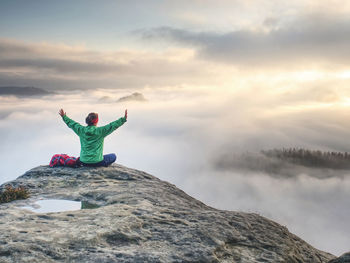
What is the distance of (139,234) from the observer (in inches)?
370

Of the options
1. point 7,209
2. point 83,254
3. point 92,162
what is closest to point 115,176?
point 92,162

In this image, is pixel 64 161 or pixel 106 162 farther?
pixel 106 162

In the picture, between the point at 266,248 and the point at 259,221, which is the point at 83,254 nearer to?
the point at 266,248

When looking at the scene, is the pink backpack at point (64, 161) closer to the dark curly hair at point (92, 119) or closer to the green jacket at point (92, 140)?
the green jacket at point (92, 140)

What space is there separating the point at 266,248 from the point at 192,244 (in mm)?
2390

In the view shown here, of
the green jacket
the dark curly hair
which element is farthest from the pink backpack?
the dark curly hair

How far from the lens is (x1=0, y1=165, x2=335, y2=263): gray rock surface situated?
8.17 metres

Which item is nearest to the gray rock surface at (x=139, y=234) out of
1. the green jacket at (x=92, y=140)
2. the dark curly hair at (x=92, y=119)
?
the green jacket at (x=92, y=140)

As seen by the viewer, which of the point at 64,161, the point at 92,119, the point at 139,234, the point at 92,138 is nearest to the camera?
the point at 139,234

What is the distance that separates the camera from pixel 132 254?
8.26 metres

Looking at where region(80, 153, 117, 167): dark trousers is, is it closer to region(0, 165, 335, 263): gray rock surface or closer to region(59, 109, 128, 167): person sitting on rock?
region(59, 109, 128, 167): person sitting on rock

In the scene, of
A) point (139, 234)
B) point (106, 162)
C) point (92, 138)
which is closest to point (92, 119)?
point (92, 138)

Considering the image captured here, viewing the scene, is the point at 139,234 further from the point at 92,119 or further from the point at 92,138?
the point at 92,119

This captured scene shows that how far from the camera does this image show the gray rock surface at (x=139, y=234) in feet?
26.8
